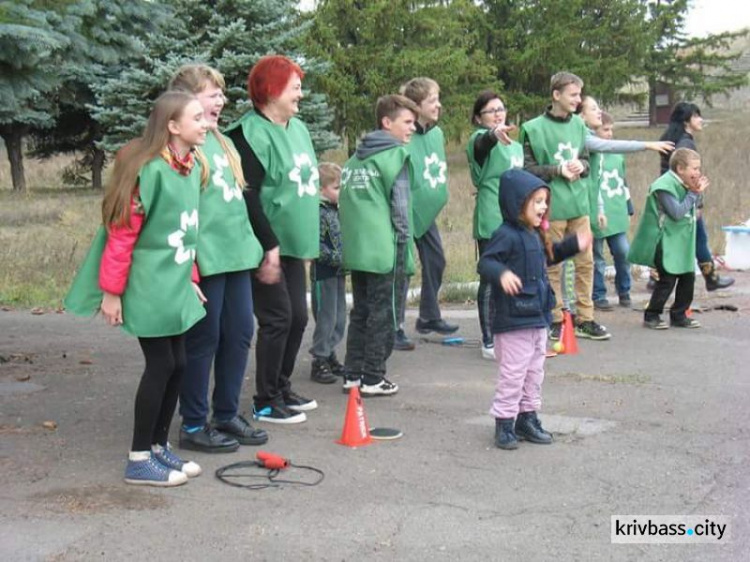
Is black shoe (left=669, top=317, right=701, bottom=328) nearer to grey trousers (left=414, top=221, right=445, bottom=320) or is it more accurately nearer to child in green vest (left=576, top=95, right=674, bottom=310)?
child in green vest (left=576, top=95, right=674, bottom=310)

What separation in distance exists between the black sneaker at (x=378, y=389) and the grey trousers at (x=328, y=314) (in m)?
0.71

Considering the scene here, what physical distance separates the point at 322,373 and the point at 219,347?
1.77 m

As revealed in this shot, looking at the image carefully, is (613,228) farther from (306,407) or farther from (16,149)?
(16,149)

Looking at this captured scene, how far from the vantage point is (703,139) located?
1505 inches

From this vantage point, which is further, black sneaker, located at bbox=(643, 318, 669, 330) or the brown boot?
the brown boot

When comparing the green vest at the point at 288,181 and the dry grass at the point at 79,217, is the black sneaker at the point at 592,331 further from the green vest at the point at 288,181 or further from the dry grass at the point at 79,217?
the green vest at the point at 288,181

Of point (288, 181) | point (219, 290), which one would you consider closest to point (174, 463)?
point (219, 290)

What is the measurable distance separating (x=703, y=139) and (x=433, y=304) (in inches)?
1245

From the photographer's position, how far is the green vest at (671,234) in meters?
9.41

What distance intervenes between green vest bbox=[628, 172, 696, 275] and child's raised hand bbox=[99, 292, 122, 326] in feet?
18.9

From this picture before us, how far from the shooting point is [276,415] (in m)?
6.34

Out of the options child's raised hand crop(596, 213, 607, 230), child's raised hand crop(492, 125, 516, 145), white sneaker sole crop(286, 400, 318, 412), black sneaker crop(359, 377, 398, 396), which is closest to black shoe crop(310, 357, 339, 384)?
black sneaker crop(359, 377, 398, 396)

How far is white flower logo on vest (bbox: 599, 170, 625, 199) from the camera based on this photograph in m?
11.0

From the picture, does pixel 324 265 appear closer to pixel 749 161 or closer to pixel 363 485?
pixel 363 485
